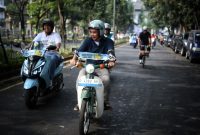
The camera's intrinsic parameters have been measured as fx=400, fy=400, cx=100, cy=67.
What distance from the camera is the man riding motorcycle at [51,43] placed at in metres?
8.93

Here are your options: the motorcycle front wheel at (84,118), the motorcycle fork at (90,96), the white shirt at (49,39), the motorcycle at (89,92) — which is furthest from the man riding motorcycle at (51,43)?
the motorcycle front wheel at (84,118)

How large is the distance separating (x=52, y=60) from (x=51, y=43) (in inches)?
24.7

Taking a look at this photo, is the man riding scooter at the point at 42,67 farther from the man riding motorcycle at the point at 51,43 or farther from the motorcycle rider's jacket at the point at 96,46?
the motorcycle rider's jacket at the point at 96,46

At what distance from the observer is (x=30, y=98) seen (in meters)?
8.05

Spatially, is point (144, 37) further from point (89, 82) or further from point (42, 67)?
point (89, 82)

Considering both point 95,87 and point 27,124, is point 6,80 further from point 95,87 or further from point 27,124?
point 95,87

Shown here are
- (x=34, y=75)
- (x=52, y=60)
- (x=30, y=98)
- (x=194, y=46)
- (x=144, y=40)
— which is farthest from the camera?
(x=194, y=46)

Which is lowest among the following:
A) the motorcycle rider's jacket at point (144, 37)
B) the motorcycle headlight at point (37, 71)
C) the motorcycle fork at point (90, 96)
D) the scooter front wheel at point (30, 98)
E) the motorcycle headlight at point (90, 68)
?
the scooter front wheel at point (30, 98)

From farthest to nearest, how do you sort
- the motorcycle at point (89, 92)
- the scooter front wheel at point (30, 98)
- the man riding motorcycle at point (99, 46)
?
the scooter front wheel at point (30, 98) < the man riding motorcycle at point (99, 46) < the motorcycle at point (89, 92)

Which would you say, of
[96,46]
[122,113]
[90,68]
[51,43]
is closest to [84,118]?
[90,68]

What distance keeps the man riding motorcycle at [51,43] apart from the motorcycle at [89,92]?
2371mm

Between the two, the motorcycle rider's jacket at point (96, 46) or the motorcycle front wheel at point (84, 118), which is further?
the motorcycle rider's jacket at point (96, 46)

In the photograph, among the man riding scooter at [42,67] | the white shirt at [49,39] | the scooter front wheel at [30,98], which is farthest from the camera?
the white shirt at [49,39]

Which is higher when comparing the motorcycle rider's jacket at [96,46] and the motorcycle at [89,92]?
the motorcycle rider's jacket at [96,46]
